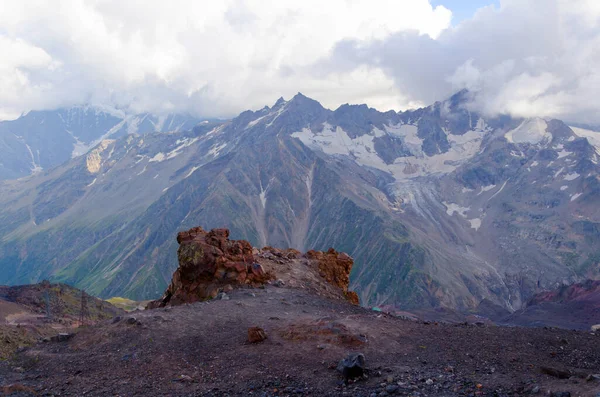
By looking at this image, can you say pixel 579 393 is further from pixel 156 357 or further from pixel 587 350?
pixel 156 357

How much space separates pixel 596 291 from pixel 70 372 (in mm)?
201742

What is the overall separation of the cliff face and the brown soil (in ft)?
28.5

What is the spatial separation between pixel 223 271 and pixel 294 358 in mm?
17684

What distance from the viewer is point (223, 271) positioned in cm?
3500

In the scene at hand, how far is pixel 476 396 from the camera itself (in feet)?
43.7

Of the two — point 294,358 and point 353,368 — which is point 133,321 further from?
point 353,368

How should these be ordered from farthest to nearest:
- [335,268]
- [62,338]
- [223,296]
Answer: [335,268], [223,296], [62,338]

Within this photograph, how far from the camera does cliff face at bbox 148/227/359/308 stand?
3466cm

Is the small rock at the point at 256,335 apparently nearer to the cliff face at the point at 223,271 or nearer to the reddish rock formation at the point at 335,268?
the cliff face at the point at 223,271

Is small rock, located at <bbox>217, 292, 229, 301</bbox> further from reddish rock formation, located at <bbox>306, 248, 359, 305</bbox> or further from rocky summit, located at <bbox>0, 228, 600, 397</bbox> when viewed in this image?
reddish rock formation, located at <bbox>306, 248, 359, 305</bbox>

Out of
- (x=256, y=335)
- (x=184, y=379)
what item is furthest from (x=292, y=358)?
(x=184, y=379)

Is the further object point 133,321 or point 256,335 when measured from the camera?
point 133,321

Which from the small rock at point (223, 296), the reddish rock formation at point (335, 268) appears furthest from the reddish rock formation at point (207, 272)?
the reddish rock formation at point (335, 268)

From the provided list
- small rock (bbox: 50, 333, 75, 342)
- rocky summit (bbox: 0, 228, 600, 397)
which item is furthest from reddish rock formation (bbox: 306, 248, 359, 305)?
small rock (bbox: 50, 333, 75, 342)
